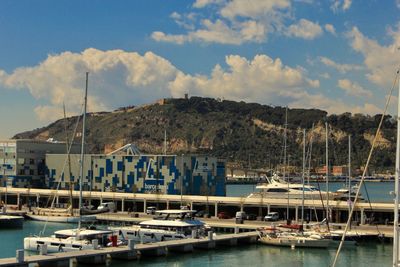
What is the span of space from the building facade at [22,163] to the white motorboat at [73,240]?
196 ft

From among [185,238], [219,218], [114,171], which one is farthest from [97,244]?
[114,171]

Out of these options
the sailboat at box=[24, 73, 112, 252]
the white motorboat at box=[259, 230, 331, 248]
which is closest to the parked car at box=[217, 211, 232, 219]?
the white motorboat at box=[259, 230, 331, 248]

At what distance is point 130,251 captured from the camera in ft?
151

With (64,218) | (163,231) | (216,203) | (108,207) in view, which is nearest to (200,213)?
(216,203)

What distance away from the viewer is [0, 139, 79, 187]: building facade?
10700cm

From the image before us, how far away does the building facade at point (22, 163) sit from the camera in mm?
107000

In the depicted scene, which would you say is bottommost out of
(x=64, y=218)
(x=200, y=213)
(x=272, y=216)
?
(x=64, y=218)

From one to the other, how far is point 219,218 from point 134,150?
38916 millimetres

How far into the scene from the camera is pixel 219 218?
73562 mm

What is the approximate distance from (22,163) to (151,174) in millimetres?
23787

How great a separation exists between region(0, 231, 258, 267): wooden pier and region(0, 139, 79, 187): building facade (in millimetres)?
59441

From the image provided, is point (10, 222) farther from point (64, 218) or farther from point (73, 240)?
point (73, 240)

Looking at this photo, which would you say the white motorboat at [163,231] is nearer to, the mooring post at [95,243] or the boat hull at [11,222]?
→ the mooring post at [95,243]

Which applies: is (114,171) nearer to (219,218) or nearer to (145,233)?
(219,218)
